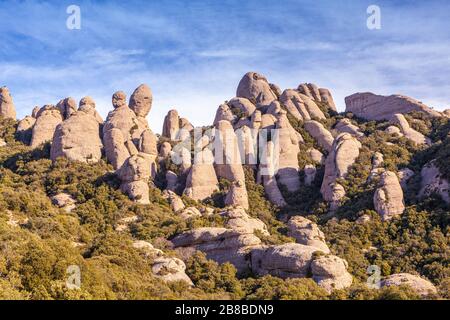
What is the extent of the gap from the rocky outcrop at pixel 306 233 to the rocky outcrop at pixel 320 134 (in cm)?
2115

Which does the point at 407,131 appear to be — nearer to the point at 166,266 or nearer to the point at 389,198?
the point at 389,198

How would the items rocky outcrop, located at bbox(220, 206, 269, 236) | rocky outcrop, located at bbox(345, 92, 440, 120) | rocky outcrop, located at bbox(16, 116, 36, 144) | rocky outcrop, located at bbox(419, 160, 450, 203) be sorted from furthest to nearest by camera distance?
rocky outcrop, located at bbox(345, 92, 440, 120) < rocky outcrop, located at bbox(16, 116, 36, 144) < rocky outcrop, located at bbox(419, 160, 450, 203) < rocky outcrop, located at bbox(220, 206, 269, 236)

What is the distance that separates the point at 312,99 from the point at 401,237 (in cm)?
3646

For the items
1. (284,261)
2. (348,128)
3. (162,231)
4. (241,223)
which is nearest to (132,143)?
(162,231)

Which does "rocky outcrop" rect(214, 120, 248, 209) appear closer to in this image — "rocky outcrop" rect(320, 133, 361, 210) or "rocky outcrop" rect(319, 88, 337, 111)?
"rocky outcrop" rect(320, 133, 361, 210)

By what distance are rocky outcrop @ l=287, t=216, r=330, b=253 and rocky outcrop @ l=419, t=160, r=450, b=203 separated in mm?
12403

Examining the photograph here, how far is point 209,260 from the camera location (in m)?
36.2

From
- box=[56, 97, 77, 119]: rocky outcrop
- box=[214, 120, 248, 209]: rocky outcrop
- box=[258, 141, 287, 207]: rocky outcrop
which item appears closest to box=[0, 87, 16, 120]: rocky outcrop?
box=[56, 97, 77, 119]: rocky outcrop

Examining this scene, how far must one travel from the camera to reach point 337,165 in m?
55.7

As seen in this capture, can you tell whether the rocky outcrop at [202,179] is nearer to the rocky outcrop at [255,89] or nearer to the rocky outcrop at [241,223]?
the rocky outcrop at [241,223]

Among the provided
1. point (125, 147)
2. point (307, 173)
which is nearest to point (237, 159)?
point (307, 173)

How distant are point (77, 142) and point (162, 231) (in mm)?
18393

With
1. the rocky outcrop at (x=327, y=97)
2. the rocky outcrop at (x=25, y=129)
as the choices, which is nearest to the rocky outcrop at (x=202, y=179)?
the rocky outcrop at (x=25, y=129)

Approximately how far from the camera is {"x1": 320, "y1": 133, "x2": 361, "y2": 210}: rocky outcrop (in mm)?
52625
